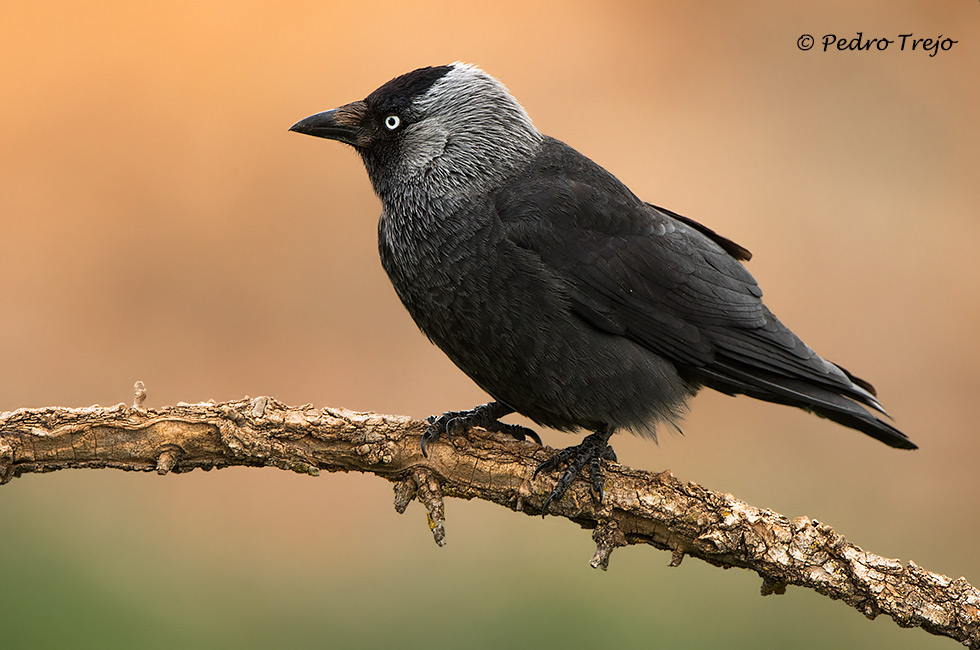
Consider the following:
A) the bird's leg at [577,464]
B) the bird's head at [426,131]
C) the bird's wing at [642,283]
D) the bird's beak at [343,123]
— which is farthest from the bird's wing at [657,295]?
the bird's beak at [343,123]

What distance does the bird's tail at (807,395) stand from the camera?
4129mm

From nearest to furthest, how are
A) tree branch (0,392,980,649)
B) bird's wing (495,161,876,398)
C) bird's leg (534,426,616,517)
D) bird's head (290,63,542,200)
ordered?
tree branch (0,392,980,649), bird's leg (534,426,616,517), bird's wing (495,161,876,398), bird's head (290,63,542,200)

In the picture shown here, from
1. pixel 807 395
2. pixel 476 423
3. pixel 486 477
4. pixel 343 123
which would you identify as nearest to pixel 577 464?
pixel 486 477

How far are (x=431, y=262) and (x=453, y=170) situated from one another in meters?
0.56

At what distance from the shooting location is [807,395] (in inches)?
163

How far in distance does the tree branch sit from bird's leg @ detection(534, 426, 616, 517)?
1.5 inches

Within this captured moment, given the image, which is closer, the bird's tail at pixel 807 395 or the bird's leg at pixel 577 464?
the bird's leg at pixel 577 464

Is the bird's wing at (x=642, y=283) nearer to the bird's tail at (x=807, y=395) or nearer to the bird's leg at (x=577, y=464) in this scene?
the bird's tail at (x=807, y=395)

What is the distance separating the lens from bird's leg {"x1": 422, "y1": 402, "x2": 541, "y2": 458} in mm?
3938

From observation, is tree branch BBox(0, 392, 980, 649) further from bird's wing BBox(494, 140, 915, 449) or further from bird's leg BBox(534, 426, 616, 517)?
bird's wing BBox(494, 140, 915, 449)

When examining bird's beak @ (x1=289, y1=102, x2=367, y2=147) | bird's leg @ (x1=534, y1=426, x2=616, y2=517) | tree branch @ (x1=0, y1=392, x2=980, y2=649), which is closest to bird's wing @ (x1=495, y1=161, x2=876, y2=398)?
bird's leg @ (x1=534, y1=426, x2=616, y2=517)

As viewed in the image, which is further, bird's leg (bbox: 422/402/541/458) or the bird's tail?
the bird's tail

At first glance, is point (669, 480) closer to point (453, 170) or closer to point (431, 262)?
point (431, 262)

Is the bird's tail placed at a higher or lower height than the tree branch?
higher
